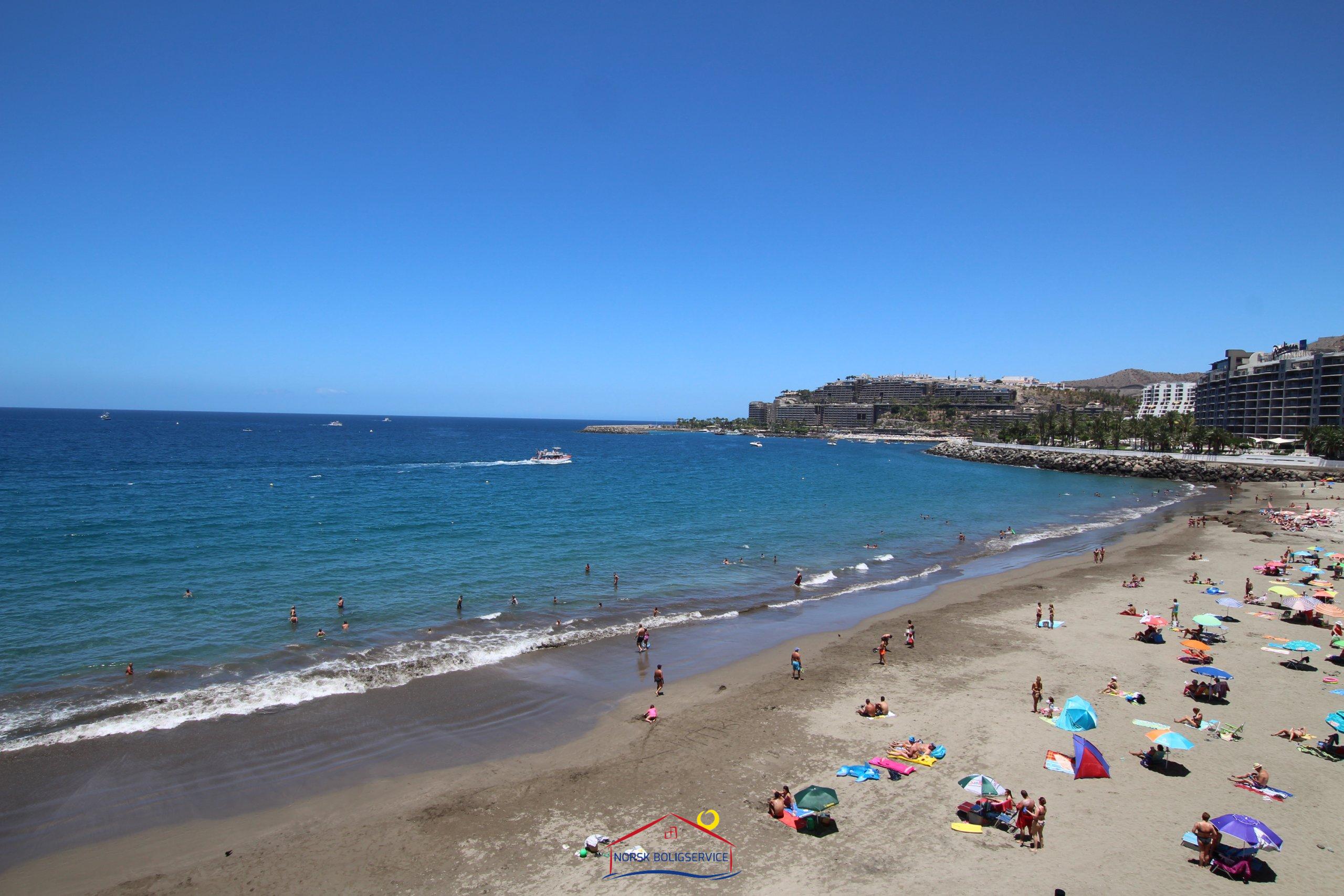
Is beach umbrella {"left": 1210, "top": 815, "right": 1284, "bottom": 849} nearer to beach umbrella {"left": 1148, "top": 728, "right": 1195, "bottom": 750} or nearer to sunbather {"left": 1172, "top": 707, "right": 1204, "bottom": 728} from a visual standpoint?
beach umbrella {"left": 1148, "top": 728, "right": 1195, "bottom": 750}

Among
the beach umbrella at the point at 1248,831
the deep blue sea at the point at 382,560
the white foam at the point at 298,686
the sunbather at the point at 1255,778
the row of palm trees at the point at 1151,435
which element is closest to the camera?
the beach umbrella at the point at 1248,831

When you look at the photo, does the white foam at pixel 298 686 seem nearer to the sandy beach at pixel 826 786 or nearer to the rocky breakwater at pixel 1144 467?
the sandy beach at pixel 826 786

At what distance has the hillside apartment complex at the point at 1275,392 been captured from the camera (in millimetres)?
105875

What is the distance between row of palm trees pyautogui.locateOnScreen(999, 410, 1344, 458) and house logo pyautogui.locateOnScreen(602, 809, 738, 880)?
118816 millimetres

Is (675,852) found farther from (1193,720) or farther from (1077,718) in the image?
(1193,720)

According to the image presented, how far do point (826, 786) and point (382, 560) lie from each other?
29105mm

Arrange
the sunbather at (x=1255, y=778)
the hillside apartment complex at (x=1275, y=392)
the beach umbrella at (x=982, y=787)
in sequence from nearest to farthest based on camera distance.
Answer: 1. the beach umbrella at (x=982, y=787)
2. the sunbather at (x=1255, y=778)
3. the hillside apartment complex at (x=1275, y=392)

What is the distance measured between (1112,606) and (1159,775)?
55.9ft

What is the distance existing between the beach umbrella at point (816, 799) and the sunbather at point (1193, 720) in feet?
34.8

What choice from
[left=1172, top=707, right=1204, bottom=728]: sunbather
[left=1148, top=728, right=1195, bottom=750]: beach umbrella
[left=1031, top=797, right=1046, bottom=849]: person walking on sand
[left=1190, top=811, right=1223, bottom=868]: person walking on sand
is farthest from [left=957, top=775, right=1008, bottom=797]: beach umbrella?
[left=1172, top=707, right=1204, bottom=728]: sunbather

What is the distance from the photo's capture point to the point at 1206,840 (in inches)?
459

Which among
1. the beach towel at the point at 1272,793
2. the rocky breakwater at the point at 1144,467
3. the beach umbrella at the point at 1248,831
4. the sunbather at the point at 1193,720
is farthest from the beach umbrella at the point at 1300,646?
the rocky breakwater at the point at 1144,467

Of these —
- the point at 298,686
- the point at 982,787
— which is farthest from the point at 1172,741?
the point at 298,686

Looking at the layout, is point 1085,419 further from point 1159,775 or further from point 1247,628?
point 1159,775
